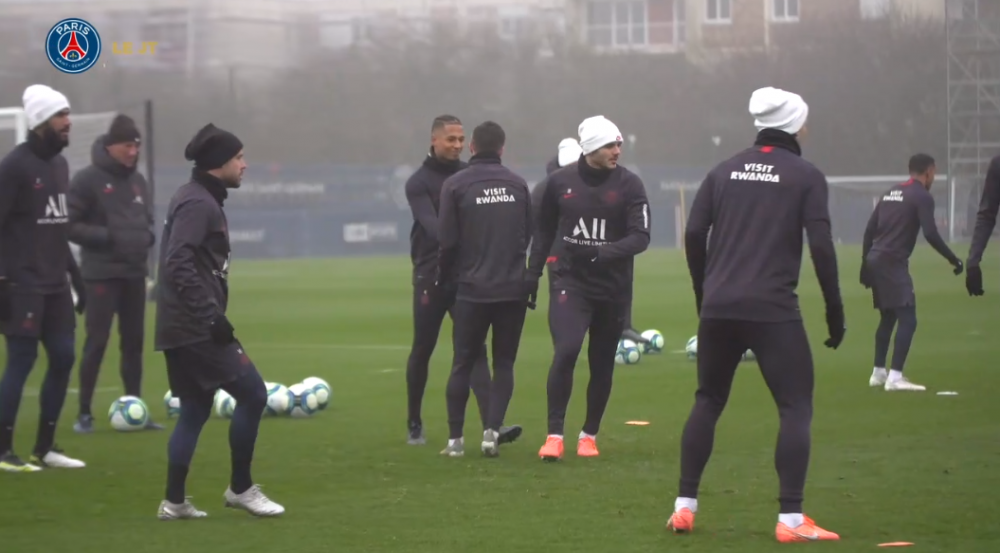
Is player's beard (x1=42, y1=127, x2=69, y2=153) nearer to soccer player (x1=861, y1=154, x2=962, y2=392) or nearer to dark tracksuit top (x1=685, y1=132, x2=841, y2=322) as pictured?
dark tracksuit top (x1=685, y1=132, x2=841, y2=322)

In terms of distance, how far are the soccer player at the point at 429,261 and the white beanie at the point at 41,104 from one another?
226 cm

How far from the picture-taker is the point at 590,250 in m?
9.44

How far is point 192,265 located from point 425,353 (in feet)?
10.0

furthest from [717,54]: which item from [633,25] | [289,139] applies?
A: [289,139]

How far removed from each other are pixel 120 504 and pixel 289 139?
38818mm

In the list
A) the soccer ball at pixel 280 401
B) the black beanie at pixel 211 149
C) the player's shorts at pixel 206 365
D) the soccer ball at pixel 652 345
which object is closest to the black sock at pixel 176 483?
the player's shorts at pixel 206 365

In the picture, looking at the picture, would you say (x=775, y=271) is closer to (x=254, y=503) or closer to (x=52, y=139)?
(x=254, y=503)

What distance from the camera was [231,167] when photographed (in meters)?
7.59

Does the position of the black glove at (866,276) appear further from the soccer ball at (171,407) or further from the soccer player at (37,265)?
the soccer player at (37,265)

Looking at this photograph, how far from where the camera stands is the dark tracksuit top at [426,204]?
1006cm

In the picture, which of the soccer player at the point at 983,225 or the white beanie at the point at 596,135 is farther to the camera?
the soccer player at the point at 983,225

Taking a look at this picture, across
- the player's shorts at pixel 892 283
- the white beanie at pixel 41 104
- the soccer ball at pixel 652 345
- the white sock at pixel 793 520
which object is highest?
the white beanie at pixel 41 104

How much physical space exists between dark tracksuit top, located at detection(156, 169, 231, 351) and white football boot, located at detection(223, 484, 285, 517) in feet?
2.66

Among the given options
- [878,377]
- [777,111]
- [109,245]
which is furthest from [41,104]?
[878,377]
